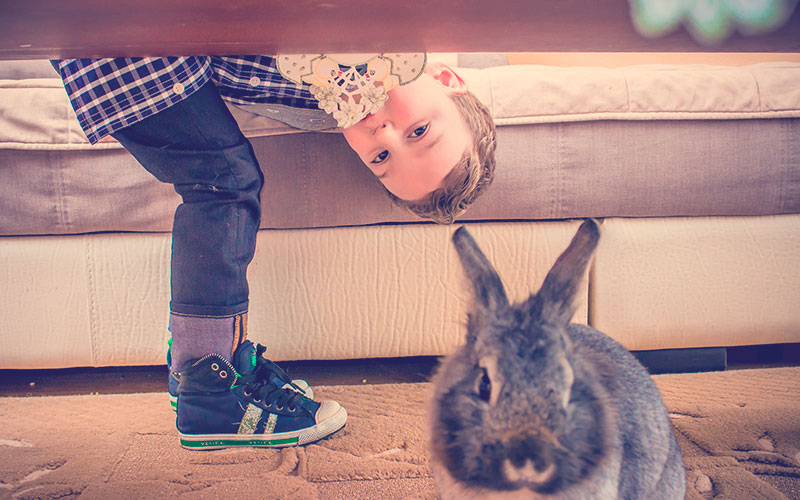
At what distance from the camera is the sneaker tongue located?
37.1 inches

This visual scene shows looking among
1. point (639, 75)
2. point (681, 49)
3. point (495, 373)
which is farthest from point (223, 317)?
point (639, 75)

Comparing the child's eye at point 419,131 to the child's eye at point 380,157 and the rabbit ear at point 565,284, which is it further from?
the rabbit ear at point 565,284

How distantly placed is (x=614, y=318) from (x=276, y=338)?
674 millimetres

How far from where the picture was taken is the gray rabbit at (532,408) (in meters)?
0.47

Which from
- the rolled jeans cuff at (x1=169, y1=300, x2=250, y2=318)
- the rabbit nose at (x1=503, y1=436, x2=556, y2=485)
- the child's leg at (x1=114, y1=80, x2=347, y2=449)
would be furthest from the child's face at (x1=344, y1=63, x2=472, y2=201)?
the rabbit nose at (x1=503, y1=436, x2=556, y2=485)

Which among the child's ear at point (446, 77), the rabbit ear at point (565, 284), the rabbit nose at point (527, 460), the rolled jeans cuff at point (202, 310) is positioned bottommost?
the rabbit nose at point (527, 460)

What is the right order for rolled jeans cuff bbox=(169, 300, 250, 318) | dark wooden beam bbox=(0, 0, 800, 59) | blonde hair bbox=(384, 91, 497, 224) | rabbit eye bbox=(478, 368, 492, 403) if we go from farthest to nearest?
blonde hair bbox=(384, 91, 497, 224)
rolled jeans cuff bbox=(169, 300, 250, 318)
rabbit eye bbox=(478, 368, 492, 403)
dark wooden beam bbox=(0, 0, 800, 59)

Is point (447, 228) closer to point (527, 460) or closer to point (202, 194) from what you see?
point (202, 194)

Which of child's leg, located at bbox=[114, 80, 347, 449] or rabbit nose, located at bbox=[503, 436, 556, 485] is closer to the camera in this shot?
rabbit nose, located at bbox=[503, 436, 556, 485]

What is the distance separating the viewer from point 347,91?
3.07 ft

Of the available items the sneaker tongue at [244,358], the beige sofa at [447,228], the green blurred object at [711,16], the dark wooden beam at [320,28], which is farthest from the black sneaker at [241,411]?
the green blurred object at [711,16]

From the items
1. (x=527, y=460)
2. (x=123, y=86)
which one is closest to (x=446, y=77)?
(x=123, y=86)

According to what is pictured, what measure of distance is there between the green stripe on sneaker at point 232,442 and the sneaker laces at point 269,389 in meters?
0.05

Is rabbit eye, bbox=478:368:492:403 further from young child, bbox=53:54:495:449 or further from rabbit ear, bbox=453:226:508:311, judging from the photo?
young child, bbox=53:54:495:449
